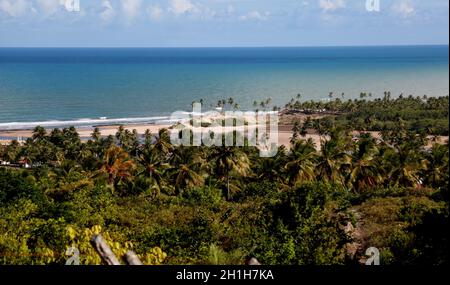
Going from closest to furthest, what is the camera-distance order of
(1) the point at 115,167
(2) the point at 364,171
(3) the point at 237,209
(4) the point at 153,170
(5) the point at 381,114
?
1. (3) the point at 237,209
2. (1) the point at 115,167
3. (4) the point at 153,170
4. (2) the point at 364,171
5. (5) the point at 381,114

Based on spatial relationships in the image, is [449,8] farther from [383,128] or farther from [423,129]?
[383,128]

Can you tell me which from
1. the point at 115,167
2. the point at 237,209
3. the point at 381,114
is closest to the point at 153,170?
the point at 115,167

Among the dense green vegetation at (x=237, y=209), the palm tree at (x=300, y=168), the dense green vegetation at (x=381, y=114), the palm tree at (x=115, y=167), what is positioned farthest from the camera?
the dense green vegetation at (x=381, y=114)

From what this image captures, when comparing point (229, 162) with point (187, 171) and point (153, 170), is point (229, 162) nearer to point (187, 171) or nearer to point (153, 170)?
point (187, 171)

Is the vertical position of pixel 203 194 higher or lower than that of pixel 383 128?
higher

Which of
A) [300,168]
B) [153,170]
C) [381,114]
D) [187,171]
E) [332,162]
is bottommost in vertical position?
[381,114]

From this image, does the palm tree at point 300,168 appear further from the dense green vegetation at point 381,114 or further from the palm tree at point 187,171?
the dense green vegetation at point 381,114

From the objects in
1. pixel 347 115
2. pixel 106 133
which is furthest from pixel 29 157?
pixel 347 115

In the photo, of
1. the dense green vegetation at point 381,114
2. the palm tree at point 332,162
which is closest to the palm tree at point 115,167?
the palm tree at point 332,162
